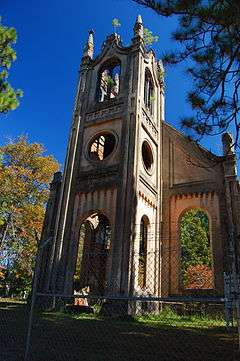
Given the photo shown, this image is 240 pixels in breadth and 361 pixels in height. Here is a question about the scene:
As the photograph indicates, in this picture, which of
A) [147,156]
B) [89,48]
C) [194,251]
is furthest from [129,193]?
[194,251]

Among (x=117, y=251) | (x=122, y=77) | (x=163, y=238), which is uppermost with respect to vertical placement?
(x=122, y=77)

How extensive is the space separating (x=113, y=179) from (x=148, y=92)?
24.9ft

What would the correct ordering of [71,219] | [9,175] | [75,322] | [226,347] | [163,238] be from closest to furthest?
[226,347]
[75,322]
[71,219]
[163,238]
[9,175]

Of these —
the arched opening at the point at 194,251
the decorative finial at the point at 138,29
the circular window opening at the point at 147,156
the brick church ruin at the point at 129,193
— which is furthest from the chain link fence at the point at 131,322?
the arched opening at the point at 194,251

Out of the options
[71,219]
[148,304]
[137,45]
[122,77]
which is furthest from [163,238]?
[137,45]

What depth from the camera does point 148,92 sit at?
2070 centimetres

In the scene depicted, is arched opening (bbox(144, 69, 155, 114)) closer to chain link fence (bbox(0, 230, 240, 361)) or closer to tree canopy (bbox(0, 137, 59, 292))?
chain link fence (bbox(0, 230, 240, 361))

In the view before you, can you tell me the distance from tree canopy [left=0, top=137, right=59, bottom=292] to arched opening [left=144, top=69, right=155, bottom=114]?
36.1 ft

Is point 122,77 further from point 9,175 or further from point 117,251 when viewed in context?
point 9,175

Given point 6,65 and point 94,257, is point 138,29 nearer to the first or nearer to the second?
point 6,65

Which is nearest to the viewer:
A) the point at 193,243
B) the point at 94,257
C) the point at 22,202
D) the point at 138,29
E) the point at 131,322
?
the point at 131,322

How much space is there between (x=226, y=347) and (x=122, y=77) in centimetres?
1552

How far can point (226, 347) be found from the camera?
6875 millimetres

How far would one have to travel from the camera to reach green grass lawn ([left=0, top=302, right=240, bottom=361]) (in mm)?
5980
